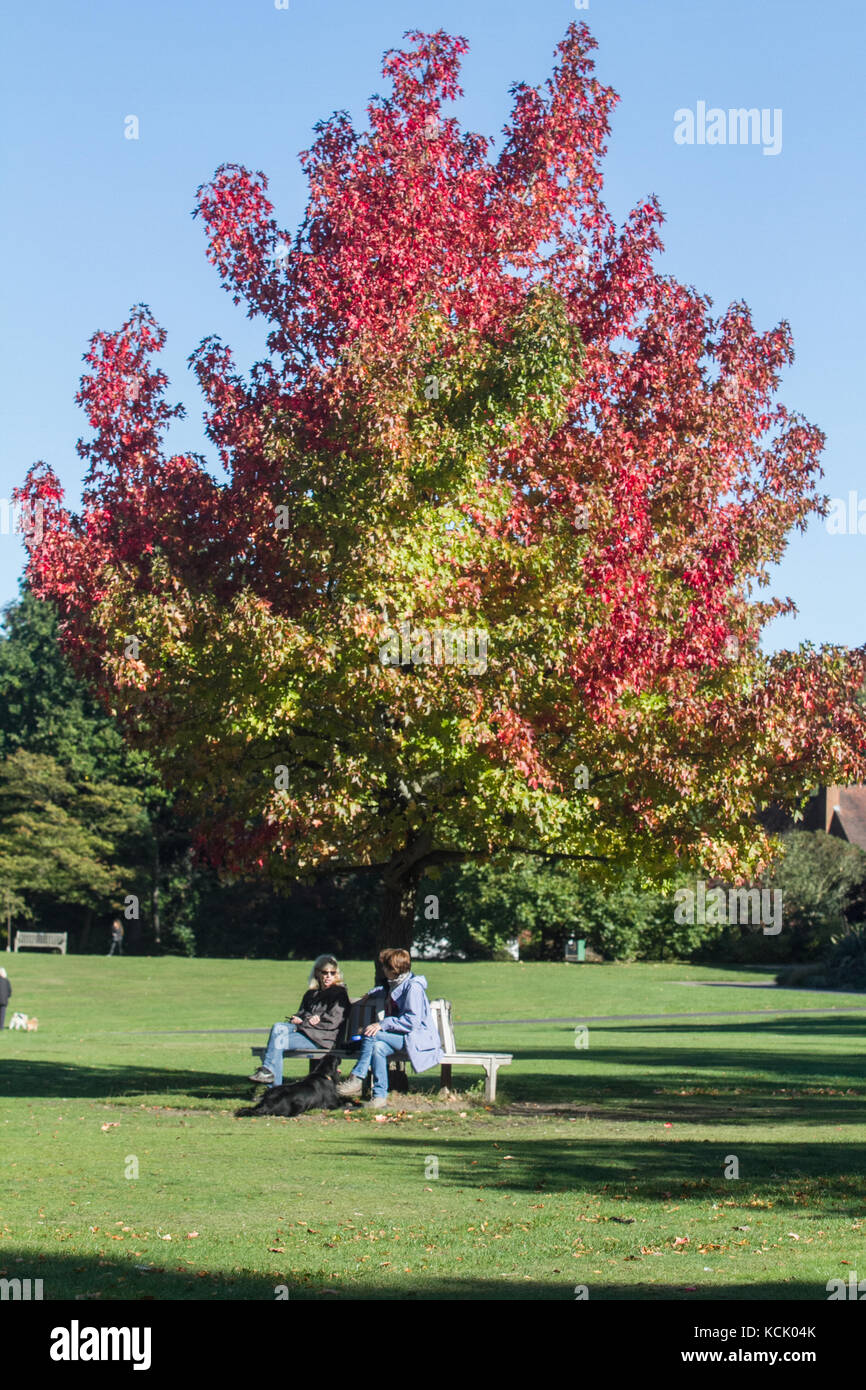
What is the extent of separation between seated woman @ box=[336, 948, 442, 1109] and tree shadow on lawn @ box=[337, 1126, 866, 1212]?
59.7 inches

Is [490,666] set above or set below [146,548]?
below

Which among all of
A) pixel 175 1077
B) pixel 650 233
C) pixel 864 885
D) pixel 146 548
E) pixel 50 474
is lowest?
pixel 175 1077

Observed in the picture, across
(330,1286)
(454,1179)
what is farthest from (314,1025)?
(330,1286)

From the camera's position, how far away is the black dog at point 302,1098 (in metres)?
13.7

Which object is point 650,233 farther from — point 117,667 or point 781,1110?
point 781,1110

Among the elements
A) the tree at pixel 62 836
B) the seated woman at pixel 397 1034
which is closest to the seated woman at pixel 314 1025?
the seated woman at pixel 397 1034

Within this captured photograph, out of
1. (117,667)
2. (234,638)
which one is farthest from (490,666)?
(117,667)

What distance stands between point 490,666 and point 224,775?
319cm

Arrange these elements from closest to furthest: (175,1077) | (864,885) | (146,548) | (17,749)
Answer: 1. (146,548)
2. (175,1077)
3. (864,885)
4. (17,749)

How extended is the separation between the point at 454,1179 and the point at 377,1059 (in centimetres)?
423

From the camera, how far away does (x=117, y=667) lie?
45.6 ft

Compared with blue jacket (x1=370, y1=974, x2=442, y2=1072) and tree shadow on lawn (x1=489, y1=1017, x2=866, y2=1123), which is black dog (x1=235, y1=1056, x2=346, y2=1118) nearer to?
blue jacket (x1=370, y1=974, x2=442, y2=1072)

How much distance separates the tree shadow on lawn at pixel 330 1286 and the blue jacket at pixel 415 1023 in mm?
6917

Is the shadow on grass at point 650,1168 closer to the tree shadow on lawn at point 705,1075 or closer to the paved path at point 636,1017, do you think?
the tree shadow on lawn at point 705,1075
